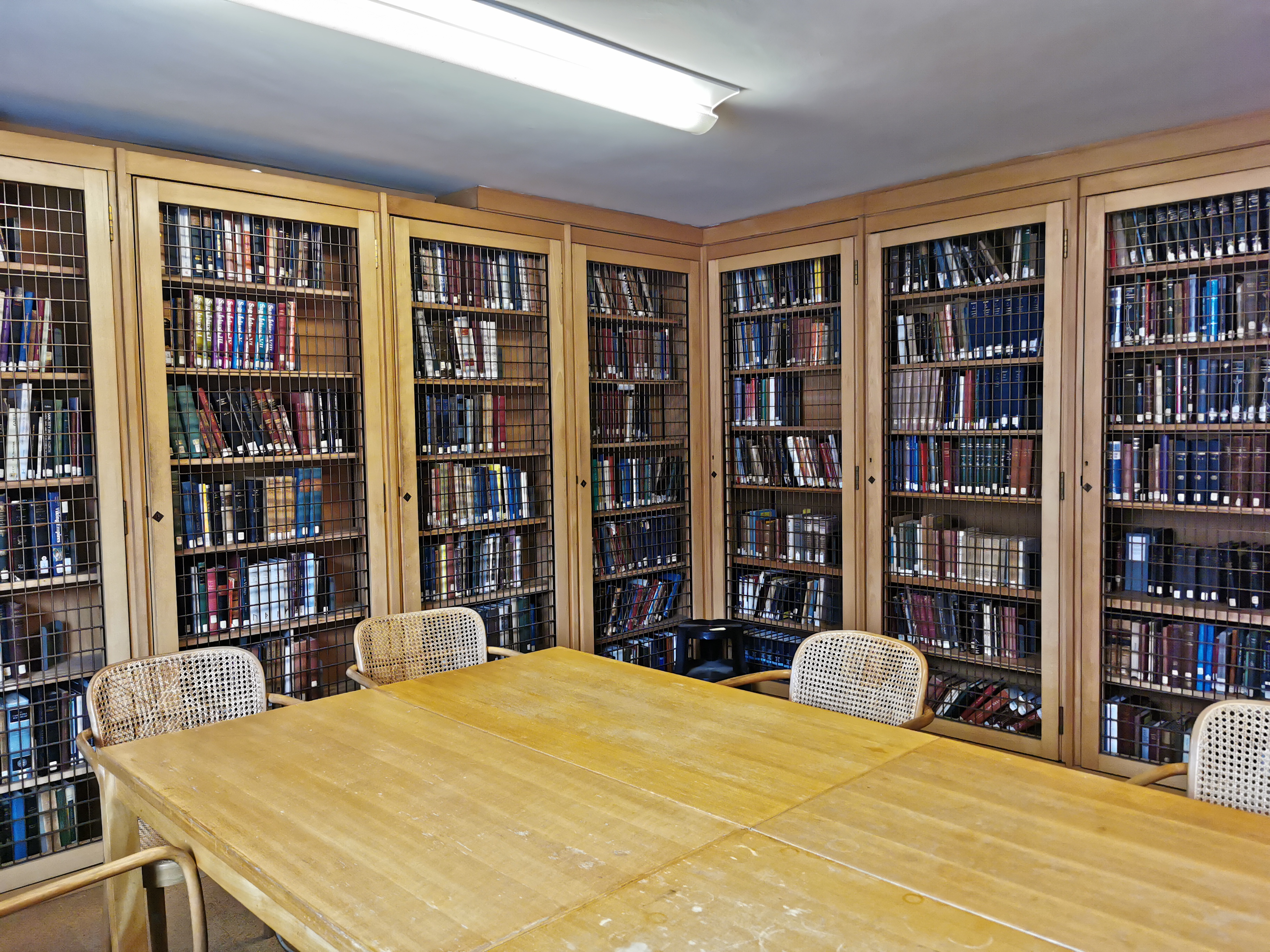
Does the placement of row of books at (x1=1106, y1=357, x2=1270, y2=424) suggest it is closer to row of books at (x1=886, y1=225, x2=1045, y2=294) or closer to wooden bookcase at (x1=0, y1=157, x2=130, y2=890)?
row of books at (x1=886, y1=225, x2=1045, y2=294)

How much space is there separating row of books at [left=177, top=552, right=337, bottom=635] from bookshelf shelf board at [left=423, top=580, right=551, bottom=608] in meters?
0.51

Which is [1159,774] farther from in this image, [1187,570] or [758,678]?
[1187,570]

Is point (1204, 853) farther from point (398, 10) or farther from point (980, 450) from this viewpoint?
point (980, 450)

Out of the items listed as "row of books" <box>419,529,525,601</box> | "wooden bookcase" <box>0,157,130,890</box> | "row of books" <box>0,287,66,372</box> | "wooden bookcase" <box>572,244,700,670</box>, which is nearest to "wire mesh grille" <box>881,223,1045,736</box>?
"wooden bookcase" <box>572,244,700,670</box>

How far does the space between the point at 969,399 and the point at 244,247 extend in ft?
11.2

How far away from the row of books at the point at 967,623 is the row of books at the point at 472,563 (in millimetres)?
2055

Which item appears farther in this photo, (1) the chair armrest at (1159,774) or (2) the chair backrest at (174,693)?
(2) the chair backrest at (174,693)

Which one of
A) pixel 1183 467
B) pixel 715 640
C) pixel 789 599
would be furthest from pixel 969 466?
pixel 715 640

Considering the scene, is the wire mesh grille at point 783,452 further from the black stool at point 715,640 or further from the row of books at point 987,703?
the row of books at point 987,703

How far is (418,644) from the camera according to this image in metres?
3.22

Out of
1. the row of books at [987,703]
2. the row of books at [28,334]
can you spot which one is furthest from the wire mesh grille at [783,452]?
the row of books at [28,334]

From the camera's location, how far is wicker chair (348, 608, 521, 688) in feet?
10.1

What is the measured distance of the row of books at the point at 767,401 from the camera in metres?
5.10

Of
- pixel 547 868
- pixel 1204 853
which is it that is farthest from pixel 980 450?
pixel 547 868
